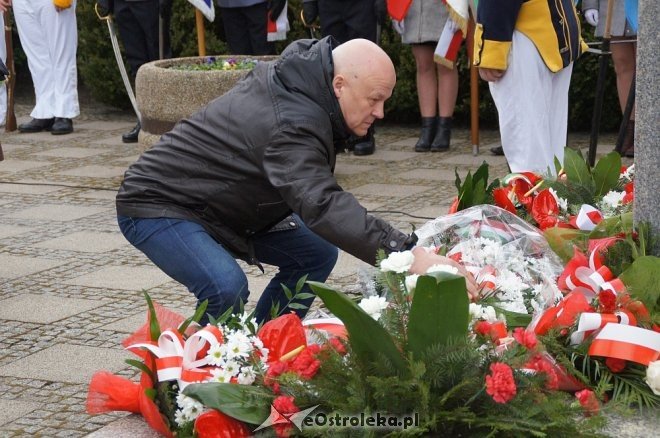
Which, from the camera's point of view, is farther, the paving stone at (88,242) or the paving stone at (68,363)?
the paving stone at (88,242)

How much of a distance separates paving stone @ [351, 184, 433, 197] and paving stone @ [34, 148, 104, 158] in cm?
293

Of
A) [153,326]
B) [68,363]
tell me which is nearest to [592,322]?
[153,326]

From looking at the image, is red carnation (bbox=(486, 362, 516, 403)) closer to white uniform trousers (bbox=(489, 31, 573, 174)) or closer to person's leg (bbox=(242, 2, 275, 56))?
→ white uniform trousers (bbox=(489, 31, 573, 174))

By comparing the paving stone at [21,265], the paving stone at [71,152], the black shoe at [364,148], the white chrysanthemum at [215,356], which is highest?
the white chrysanthemum at [215,356]

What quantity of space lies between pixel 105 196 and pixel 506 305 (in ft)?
17.1

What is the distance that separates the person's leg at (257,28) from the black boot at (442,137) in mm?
1587

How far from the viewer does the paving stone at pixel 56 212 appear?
7.11 metres

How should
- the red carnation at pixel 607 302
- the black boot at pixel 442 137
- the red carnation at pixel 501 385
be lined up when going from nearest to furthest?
the red carnation at pixel 501 385, the red carnation at pixel 607 302, the black boot at pixel 442 137

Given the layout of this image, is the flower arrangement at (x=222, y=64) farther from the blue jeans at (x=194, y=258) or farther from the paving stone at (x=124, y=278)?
the blue jeans at (x=194, y=258)

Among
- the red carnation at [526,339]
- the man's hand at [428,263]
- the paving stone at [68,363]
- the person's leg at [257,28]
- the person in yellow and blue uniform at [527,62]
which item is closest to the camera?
the red carnation at [526,339]

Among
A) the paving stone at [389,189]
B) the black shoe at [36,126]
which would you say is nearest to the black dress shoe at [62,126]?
the black shoe at [36,126]

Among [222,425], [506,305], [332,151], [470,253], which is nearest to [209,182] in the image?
[332,151]

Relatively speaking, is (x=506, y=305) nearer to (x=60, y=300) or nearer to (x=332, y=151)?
(x=332, y=151)

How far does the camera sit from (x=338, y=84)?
10.7 ft
